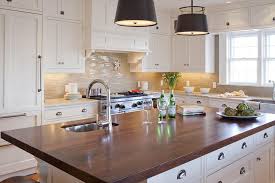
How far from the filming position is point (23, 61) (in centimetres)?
376

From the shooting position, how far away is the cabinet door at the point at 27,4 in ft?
12.1

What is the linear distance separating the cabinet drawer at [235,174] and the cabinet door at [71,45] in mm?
3006

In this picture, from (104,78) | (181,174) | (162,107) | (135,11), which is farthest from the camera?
(104,78)

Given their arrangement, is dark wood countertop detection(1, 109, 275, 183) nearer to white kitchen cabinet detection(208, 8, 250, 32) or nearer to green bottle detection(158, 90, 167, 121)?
green bottle detection(158, 90, 167, 121)

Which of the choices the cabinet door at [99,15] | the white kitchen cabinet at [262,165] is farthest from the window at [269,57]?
the cabinet door at [99,15]

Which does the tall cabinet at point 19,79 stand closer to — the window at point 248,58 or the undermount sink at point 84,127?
the undermount sink at point 84,127

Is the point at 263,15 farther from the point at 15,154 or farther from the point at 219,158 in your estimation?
the point at 15,154

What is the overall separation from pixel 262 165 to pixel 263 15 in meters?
2.99

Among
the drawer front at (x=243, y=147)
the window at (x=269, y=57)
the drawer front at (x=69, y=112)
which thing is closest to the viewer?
the drawer front at (x=243, y=147)

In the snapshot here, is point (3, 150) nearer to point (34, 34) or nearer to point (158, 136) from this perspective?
point (34, 34)

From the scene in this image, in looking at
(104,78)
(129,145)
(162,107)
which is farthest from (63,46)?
(129,145)

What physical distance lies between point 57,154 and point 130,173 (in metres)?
0.53

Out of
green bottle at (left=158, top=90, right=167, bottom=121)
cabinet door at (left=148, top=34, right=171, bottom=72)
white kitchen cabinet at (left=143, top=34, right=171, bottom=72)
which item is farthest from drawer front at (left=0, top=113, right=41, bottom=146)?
cabinet door at (left=148, top=34, right=171, bottom=72)

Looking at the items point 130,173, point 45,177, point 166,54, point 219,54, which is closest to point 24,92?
point 45,177
